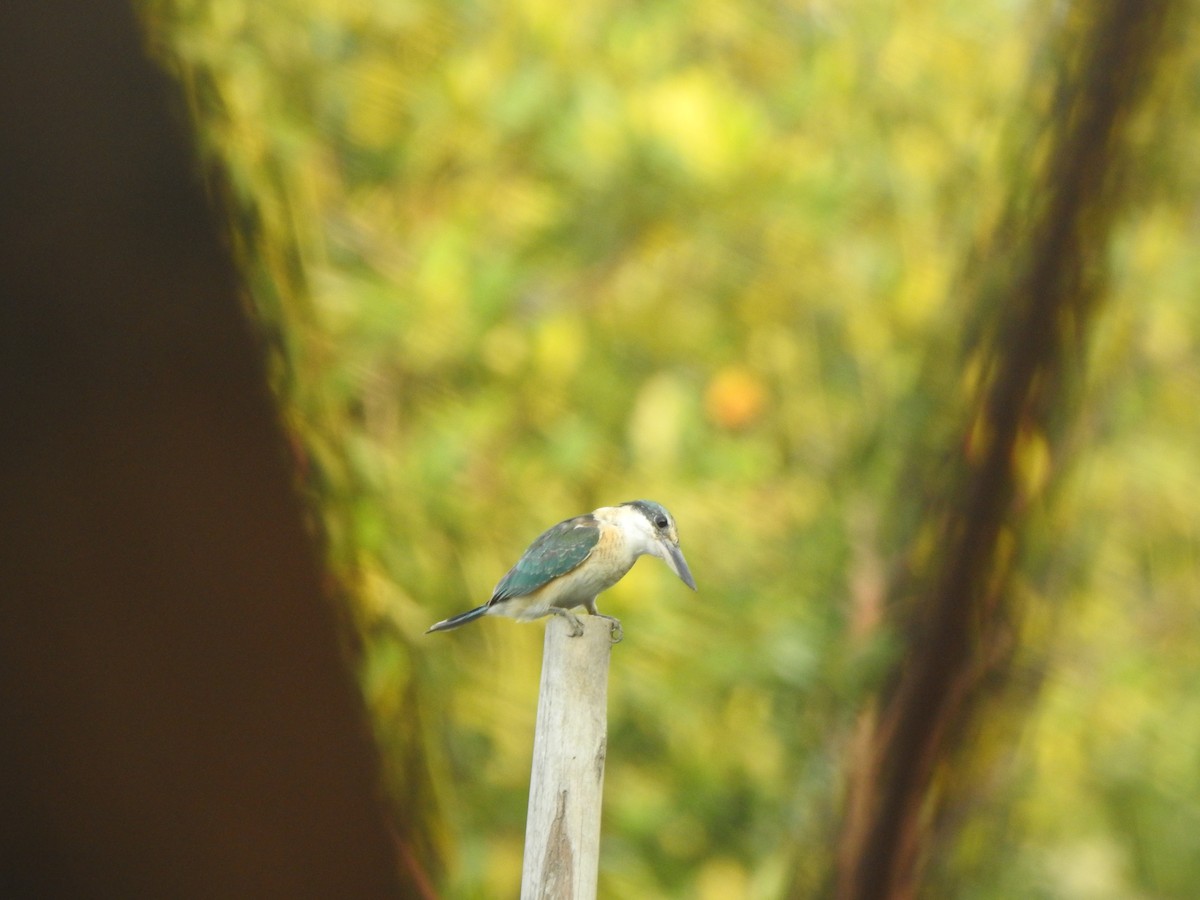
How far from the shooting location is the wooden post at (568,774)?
3.81 ft

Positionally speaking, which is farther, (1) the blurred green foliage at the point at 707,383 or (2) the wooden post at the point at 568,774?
(1) the blurred green foliage at the point at 707,383

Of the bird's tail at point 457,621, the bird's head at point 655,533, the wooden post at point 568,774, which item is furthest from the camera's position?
the bird's head at point 655,533

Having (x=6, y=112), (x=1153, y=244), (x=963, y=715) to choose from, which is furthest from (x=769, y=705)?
(x=6, y=112)

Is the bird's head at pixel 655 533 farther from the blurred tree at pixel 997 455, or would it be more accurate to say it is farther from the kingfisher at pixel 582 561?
the blurred tree at pixel 997 455

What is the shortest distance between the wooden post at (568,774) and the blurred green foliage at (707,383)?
0.77 ft

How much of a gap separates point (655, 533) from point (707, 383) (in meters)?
0.22

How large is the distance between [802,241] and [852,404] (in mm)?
209

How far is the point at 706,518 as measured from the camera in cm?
152

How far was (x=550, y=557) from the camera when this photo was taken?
52.2 inches

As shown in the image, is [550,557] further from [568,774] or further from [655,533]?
[568,774]

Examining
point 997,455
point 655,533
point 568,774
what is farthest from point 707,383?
point 568,774

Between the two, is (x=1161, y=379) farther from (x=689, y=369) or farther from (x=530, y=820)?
(x=530, y=820)

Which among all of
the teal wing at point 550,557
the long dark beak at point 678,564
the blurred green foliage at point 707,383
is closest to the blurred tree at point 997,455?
the blurred green foliage at point 707,383

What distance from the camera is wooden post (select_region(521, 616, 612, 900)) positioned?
3.81 ft
